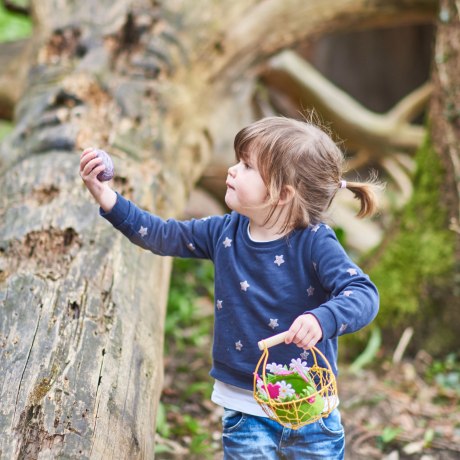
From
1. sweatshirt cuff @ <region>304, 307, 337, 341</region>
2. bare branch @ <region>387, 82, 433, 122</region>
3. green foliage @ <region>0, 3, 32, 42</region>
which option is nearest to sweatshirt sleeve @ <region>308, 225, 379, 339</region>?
sweatshirt cuff @ <region>304, 307, 337, 341</region>

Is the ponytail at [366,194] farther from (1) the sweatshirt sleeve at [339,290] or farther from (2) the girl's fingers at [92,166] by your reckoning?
(2) the girl's fingers at [92,166]

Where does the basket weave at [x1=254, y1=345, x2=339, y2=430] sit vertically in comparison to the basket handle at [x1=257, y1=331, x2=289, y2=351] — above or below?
below

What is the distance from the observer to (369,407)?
3791 mm

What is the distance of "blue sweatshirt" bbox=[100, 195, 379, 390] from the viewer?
2.15 metres

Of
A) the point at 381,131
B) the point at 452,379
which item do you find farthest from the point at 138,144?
the point at 381,131

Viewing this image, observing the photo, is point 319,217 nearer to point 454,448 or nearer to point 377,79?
point 454,448

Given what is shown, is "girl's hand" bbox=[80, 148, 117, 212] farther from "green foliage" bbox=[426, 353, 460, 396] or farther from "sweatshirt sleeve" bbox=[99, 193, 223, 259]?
"green foliage" bbox=[426, 353, 460, 396]

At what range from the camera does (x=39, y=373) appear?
2172mm

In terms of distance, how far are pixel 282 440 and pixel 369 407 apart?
1.71m

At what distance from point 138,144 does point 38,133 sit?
1.59ft

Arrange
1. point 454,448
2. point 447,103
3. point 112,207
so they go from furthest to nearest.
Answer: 1. point 447,103
2. point 454,448
3. point 112,207

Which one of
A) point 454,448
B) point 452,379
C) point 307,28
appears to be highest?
point 307,28

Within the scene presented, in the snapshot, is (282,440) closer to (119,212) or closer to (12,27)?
(119,212)

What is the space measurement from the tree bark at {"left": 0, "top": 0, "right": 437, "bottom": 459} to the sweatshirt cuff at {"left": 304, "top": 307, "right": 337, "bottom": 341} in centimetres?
72
